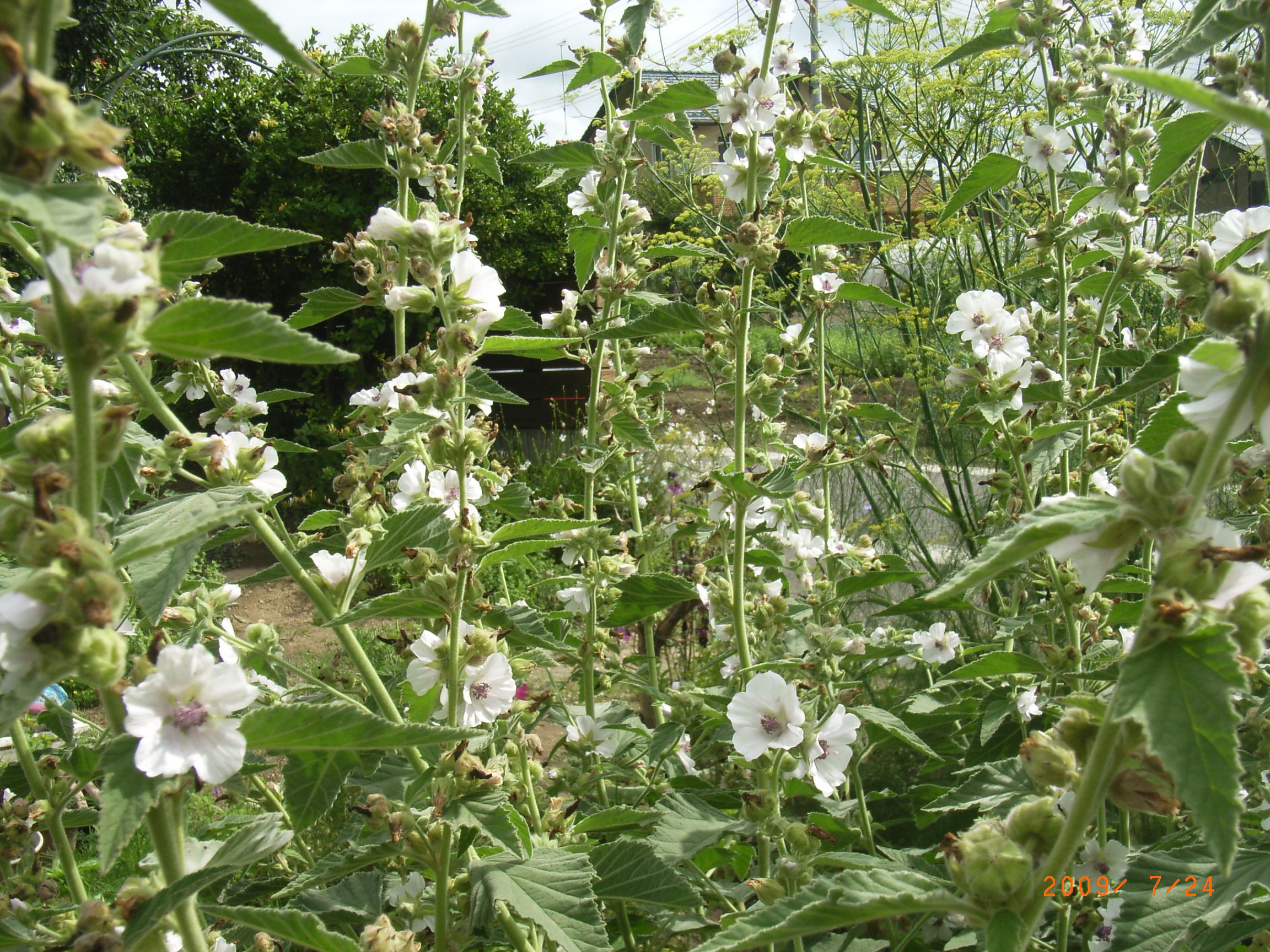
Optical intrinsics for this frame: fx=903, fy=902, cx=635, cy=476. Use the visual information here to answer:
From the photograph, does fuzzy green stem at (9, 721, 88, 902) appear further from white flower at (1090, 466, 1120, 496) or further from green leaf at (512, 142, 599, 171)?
white flower at (1090, 466, 1120, 496)

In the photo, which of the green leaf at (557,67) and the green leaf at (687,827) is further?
the green leaf at (557,67)

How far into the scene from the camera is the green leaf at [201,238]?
1.08m

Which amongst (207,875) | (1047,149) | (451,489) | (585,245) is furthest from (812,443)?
(207,875)

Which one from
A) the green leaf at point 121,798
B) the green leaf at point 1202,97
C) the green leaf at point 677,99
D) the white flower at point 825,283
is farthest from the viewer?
the white flower at point 825,283

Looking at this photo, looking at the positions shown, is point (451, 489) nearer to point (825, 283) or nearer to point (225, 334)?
point (225, 334)

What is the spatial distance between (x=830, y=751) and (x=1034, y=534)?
1.32 metres

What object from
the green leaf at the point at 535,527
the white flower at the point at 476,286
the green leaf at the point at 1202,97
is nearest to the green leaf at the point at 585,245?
the white flower at the point at 476,286

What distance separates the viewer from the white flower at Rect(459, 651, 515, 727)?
1.54 metres

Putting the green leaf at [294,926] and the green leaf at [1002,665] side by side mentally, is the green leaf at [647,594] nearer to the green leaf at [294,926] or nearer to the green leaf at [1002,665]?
the green leaf at [1002,665]

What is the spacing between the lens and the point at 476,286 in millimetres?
1573

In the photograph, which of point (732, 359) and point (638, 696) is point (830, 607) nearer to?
point (732, 359)

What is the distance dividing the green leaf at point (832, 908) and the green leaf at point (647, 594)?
1.30m

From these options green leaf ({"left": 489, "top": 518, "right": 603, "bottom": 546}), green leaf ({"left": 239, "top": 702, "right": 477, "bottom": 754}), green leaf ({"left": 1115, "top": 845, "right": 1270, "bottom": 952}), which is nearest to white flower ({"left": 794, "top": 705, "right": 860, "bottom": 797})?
green leaf ({"left": 1115, "top": 845, "right": 1270, "bottom": 952})

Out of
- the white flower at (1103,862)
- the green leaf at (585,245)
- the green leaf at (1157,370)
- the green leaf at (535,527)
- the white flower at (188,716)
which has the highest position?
the green leaf at (585,245)
